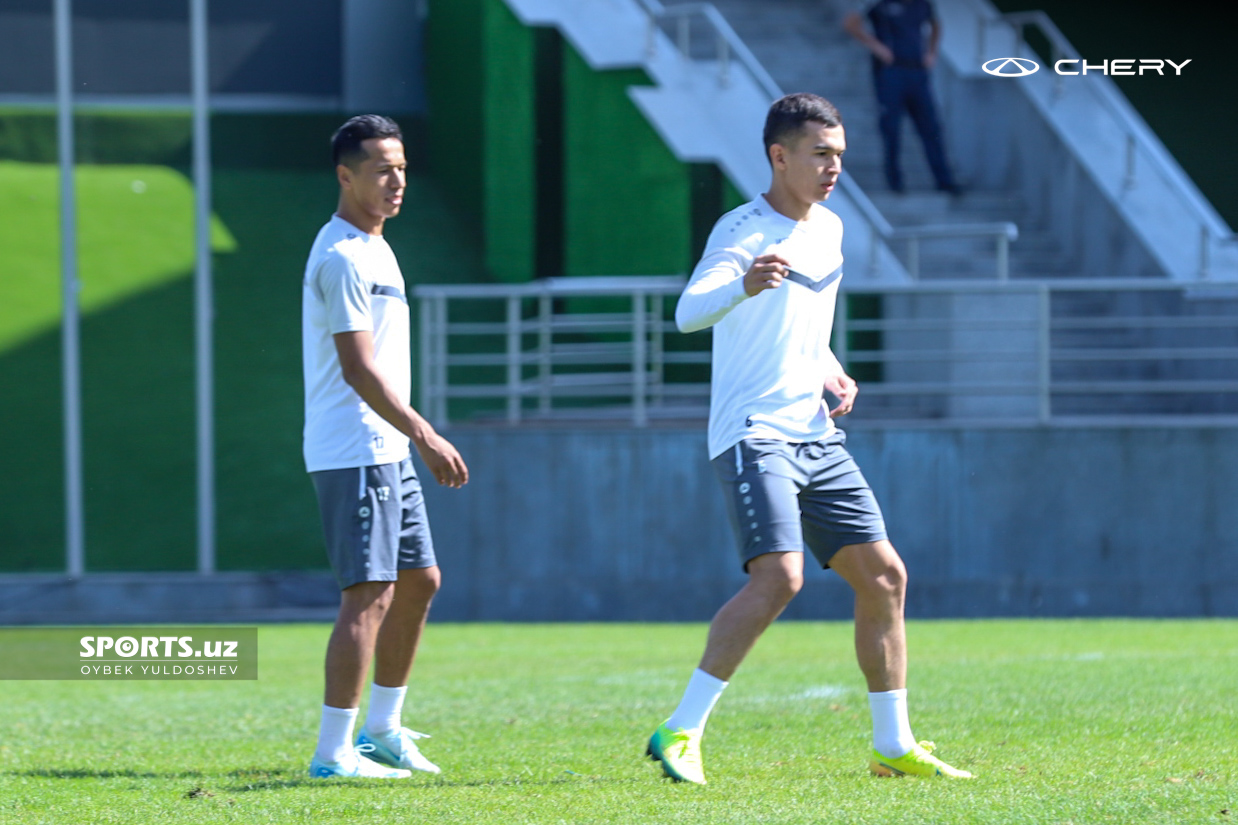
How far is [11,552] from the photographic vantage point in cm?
1661

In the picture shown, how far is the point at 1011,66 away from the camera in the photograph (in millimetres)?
18031

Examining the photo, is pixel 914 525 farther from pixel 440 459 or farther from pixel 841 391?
pixel 440 459

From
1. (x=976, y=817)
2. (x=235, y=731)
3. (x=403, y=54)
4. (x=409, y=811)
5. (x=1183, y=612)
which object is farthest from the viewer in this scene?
(x=403, y=54)

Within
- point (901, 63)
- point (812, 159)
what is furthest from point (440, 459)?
point (901, 63)

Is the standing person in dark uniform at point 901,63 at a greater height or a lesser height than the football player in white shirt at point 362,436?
greater

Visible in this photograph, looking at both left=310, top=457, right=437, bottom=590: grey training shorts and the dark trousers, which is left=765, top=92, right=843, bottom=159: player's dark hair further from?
the dark trousers

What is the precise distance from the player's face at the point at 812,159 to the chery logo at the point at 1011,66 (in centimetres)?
1320

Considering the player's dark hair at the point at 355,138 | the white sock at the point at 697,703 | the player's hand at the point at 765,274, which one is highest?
the player's dark hair at the point at 355,138

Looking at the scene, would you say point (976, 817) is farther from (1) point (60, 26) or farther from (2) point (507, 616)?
(1) point (60, 26)

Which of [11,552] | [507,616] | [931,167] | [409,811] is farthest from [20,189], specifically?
[409,811]

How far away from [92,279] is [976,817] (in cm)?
1437

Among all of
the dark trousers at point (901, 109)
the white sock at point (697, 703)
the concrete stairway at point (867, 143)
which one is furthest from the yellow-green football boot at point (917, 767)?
→ the dark trousers at point (901, 109)

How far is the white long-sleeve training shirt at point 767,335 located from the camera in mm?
5086

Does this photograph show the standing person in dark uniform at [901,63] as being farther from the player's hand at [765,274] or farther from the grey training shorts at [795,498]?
the player's hand at [765,274]
